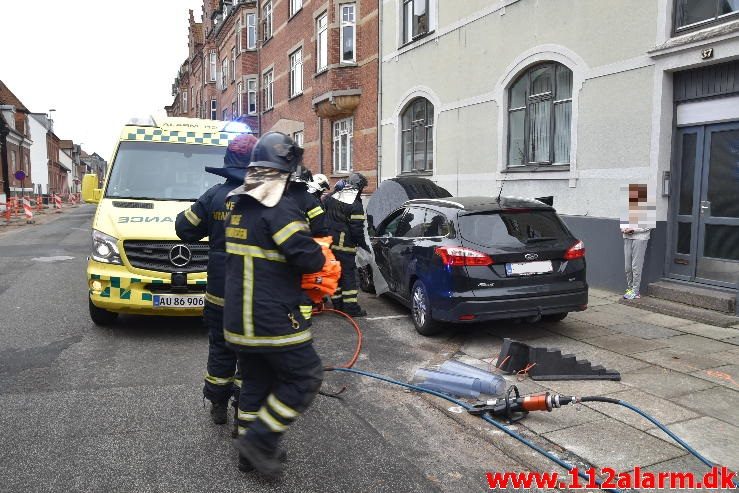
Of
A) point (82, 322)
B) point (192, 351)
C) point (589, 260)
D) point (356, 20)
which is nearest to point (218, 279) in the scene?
point (192, 351)

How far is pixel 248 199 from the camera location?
3.34m

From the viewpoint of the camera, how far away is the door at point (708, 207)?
7.80 meters

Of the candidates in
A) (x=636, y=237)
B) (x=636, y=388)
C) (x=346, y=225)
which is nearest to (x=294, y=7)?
(x=346, y=225)

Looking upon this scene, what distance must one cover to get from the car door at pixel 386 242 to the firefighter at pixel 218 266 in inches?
154

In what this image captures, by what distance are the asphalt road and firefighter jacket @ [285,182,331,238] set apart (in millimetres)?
1444

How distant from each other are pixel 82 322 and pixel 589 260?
25.0ft

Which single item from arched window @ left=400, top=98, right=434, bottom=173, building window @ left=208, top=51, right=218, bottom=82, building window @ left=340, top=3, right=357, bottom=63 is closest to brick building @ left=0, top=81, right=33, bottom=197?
building window @ left=208, top=51, right=218, bottom=82

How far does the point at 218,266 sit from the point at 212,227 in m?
0.33

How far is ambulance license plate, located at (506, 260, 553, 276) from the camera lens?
6.23 m

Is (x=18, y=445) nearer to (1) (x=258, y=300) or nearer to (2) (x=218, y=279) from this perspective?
(2) (x=218, y=279)

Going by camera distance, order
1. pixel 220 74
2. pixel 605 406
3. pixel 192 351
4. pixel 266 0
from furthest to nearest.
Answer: pixel 220 74
pixel 266 0
pixel 192 351
pixel 605 406

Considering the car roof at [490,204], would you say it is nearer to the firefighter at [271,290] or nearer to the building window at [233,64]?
the firefighter at [271,290]

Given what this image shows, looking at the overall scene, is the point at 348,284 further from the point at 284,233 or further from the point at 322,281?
the point at 284,233

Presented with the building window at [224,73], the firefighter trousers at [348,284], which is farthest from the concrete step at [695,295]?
the building window at [224,73]
